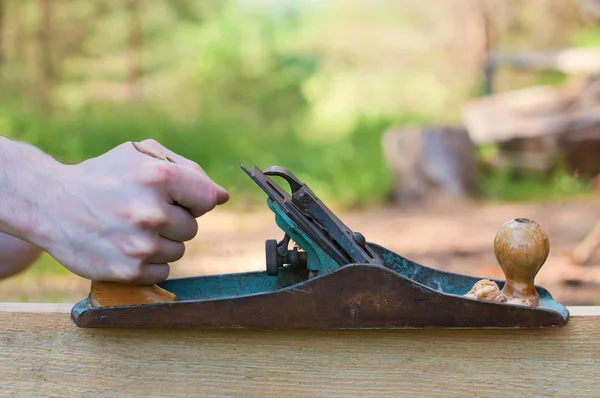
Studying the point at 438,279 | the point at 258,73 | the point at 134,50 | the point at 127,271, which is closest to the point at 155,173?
the point at 127,271

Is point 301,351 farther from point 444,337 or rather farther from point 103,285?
point 103,285

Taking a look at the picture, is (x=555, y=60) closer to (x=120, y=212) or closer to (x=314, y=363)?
(x=314, y=363)

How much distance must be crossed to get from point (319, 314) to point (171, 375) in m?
0.28

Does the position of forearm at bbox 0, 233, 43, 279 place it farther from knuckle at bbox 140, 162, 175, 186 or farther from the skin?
knuckle at bbox 140, 162, 175, 186

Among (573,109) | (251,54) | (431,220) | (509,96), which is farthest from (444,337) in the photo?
(251,54)

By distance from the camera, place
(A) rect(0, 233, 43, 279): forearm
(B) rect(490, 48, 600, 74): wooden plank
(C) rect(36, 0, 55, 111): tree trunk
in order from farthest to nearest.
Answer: (C) rect(36, 0, 55, 111): tree trunk, (B) rect(490, 48, 600, 74): wooden plank, (A) rect(0, 233, 43, 279): forearm

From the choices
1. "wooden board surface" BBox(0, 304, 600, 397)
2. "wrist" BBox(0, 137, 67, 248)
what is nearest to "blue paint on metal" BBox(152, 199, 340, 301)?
"wooden board surface" BBox(0, 304, 600, 397)

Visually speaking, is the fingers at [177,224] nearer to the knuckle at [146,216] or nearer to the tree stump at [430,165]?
the knuckle at [146,216]

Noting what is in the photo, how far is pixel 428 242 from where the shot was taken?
4.57 m

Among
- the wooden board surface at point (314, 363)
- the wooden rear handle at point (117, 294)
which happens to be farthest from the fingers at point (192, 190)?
the wooden board surface at point (314, 363)

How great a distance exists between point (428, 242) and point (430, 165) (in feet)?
5.48

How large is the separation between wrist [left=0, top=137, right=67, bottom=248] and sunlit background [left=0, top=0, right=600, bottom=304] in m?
2.31

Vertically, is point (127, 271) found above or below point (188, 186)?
below

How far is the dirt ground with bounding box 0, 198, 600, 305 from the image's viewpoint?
3703mm
